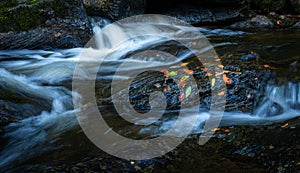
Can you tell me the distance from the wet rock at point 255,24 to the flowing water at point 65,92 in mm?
1071

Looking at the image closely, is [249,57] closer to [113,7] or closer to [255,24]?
[113,7]

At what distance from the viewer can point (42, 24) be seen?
25.1 feet

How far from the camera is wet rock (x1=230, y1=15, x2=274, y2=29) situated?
9.68m

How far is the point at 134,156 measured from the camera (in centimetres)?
315

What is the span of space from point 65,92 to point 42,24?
2.76m

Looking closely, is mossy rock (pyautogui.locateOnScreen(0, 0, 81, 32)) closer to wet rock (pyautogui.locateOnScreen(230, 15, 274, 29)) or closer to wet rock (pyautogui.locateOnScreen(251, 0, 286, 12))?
wet rock (pyautogui.locateOnScreen(230, 15, 274, 29))

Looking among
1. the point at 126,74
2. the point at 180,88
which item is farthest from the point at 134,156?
the point at 126,74

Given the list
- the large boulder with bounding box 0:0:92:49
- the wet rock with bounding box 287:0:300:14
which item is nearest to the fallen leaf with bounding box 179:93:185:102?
the large boulder with bounding box 0:0:92:49

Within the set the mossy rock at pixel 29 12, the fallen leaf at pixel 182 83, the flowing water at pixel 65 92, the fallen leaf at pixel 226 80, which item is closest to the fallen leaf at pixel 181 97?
the fallen leaf at pixel 182 83

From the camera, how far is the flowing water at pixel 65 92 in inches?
161

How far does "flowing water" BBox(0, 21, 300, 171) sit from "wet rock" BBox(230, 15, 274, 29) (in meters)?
1.07

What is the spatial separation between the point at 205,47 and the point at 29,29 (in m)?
4.33

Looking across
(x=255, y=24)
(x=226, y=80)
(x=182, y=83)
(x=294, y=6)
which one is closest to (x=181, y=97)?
(x=182, y=83)

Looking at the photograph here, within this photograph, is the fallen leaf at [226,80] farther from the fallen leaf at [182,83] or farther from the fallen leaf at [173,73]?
the fallen leaf at [173,73]
